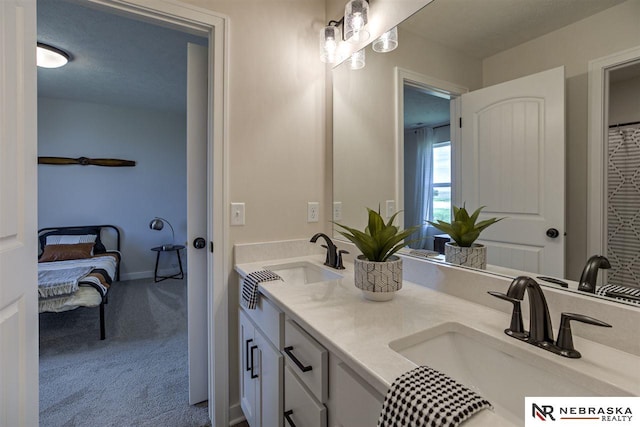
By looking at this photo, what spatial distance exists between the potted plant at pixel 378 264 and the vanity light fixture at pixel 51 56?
10.2ft

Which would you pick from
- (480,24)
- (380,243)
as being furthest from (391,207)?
(480,24)

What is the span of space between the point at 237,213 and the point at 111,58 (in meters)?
2.33

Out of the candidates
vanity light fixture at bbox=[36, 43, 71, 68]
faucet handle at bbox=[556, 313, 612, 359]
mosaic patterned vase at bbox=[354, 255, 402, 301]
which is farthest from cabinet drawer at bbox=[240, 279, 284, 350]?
vanity light fixture at bbox=[36, 43, 71, 68]

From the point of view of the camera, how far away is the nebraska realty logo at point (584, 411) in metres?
0.55

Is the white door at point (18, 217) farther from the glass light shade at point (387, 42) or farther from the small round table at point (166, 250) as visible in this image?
the small round table at point (166, 250)

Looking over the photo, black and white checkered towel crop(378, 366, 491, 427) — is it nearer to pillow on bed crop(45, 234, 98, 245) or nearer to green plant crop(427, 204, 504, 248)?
green plant crop(427, 204, 504, 248)

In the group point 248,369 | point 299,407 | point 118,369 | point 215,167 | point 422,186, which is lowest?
point 118,369

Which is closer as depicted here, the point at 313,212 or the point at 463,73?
the point at 463,73

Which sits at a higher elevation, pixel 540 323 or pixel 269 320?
pixel 540 323

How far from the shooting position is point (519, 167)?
100 centimetres

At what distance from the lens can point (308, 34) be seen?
5.96ft

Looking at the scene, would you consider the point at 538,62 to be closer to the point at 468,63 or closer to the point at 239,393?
the point at 468,63

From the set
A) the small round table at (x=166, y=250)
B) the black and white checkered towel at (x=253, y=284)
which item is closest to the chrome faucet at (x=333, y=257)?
the black and white checkered towel at (x=253, y=284)

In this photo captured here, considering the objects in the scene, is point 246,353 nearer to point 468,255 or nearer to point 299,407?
point 299,407
